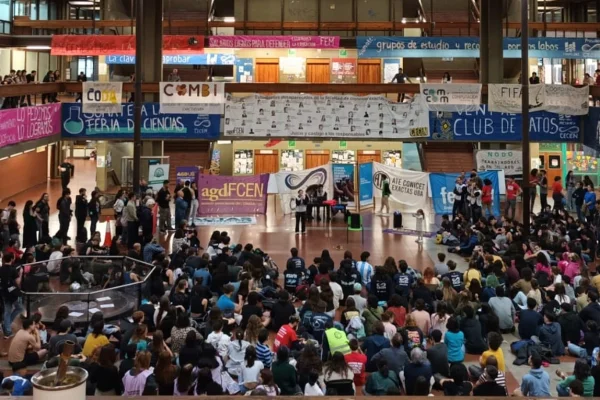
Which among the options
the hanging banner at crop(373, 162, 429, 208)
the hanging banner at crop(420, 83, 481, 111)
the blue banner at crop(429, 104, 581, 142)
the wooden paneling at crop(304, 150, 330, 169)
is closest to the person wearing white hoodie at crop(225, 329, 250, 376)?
the hanging banner at crop(373, 162, 429, 208)

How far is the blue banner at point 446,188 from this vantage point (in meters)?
24.9

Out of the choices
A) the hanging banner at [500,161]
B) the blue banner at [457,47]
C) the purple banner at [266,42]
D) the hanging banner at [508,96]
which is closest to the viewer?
the hanging banner at [508,96]

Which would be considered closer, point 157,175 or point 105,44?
point 157,175

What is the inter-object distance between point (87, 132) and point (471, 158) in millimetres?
16367

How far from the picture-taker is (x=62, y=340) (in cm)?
1049

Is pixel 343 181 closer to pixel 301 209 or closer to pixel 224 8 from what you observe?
pixel 301 209

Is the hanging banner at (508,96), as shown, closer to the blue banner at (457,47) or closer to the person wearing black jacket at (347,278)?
the blue banner at (457,47)

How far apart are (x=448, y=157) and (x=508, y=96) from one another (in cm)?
765

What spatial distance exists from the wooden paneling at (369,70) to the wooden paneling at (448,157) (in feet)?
20.1

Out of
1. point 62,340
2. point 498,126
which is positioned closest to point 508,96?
point 498,126

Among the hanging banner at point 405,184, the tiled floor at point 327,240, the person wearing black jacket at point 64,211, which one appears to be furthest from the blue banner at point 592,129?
the person wearing black jacket at point 64,211

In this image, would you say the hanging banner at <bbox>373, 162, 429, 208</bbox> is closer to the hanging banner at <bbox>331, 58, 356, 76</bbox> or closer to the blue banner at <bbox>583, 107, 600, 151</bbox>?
the blue banner at <bbox>583, 107, 600, 151</bbox>

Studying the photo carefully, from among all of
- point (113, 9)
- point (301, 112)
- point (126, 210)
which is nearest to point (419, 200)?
point (301, 112)

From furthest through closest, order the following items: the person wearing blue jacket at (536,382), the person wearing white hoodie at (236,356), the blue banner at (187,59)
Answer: the blue banner at (187,59), the person wearing white hoodie at (236,356), the person wearing blue jacket at (536,382)
